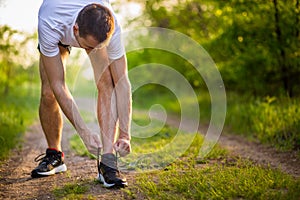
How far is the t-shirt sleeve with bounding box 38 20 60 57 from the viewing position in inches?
131

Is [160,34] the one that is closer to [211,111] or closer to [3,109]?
[211,111]

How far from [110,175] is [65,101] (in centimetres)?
66

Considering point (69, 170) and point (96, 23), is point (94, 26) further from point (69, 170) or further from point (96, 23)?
point (69, 170)

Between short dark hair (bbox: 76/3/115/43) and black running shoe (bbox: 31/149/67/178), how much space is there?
1377 mm

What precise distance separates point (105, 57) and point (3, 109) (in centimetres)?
450


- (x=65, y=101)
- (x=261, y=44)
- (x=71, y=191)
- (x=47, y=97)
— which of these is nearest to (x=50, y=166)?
(x=47, y=97)

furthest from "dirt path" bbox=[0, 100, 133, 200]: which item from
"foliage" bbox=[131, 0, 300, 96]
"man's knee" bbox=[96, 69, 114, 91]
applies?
"foliage" bbox=[131, 0, 300, 96]

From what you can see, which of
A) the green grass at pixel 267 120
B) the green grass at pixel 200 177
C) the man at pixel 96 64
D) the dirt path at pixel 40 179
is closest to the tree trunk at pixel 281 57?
the green grass at pixel 267 120

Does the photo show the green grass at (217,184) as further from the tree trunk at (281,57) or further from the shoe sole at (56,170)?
the tree trunk at (281,57)

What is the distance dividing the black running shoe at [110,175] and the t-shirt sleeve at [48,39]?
90cm

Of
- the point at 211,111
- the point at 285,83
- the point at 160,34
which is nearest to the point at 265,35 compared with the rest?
the point at 285,83

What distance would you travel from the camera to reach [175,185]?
3.31 m

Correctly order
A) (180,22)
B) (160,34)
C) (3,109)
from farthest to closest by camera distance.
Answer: (160,34), (180,22), (3,109)

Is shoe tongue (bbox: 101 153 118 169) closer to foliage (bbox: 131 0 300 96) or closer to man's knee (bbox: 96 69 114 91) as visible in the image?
man's knee (bbox: 96 69 114 91)
